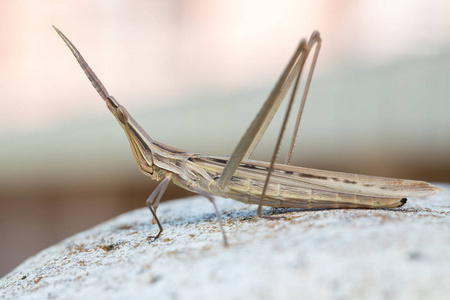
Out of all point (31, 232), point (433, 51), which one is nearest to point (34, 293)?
point (31, 232)

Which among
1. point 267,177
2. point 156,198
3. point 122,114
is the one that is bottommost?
point 156,198

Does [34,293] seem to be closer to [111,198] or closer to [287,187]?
[287,187]

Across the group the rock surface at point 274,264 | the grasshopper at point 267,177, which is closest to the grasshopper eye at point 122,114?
the grasshopper at point 267,177

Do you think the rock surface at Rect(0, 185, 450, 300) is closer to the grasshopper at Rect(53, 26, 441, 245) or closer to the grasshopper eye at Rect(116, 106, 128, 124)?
the grasshopper at Rect(53, 26, 441, 245)

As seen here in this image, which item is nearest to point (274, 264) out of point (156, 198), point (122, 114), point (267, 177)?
point (267, 177)

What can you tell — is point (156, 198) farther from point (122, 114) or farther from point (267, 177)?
point (267, 177)
